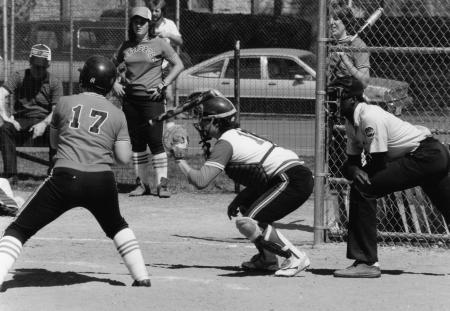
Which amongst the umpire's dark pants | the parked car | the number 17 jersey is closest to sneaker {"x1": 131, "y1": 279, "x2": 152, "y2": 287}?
the number 17 jersey

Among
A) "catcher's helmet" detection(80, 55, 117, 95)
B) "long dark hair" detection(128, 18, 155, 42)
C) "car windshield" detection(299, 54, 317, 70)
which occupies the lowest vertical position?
"car windshield" detection(299, 54, 317, 70)

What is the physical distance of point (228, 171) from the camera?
25.3 feet

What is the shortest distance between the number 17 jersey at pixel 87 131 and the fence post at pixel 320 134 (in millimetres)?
2438

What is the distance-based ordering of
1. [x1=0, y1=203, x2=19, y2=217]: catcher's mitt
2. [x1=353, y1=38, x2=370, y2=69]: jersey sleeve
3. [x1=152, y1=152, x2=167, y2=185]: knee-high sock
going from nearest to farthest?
[x1=353, y1=38, x2=370, y2=69]: jersey sleeve, [x1=0, y1=203, x2=19, y2=217]: catcher's mitt, [x1=152, y1=152, x2=167, y2=185]: knee-high sock

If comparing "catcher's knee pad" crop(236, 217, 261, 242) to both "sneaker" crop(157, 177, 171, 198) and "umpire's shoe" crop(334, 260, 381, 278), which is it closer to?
"umpire's shoe" crop(334, 260, 381, 278)

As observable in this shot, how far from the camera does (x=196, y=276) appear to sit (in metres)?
7.73

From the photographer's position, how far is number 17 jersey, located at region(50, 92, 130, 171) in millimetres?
7055

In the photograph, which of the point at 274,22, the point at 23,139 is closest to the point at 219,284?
the point at 23,139

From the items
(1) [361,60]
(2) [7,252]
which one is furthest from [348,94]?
(2) [7,252]

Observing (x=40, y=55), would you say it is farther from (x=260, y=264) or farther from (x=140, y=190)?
(x=260, y=264)

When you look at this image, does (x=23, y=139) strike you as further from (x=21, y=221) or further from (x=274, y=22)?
(x=274, y=22)

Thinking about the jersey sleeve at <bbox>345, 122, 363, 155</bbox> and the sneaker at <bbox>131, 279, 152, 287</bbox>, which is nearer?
the sneaker at <bbox>131, 279, 152, 287</bbox>

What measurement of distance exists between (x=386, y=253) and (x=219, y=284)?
210 cm

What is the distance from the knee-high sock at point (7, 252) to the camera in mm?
6902
